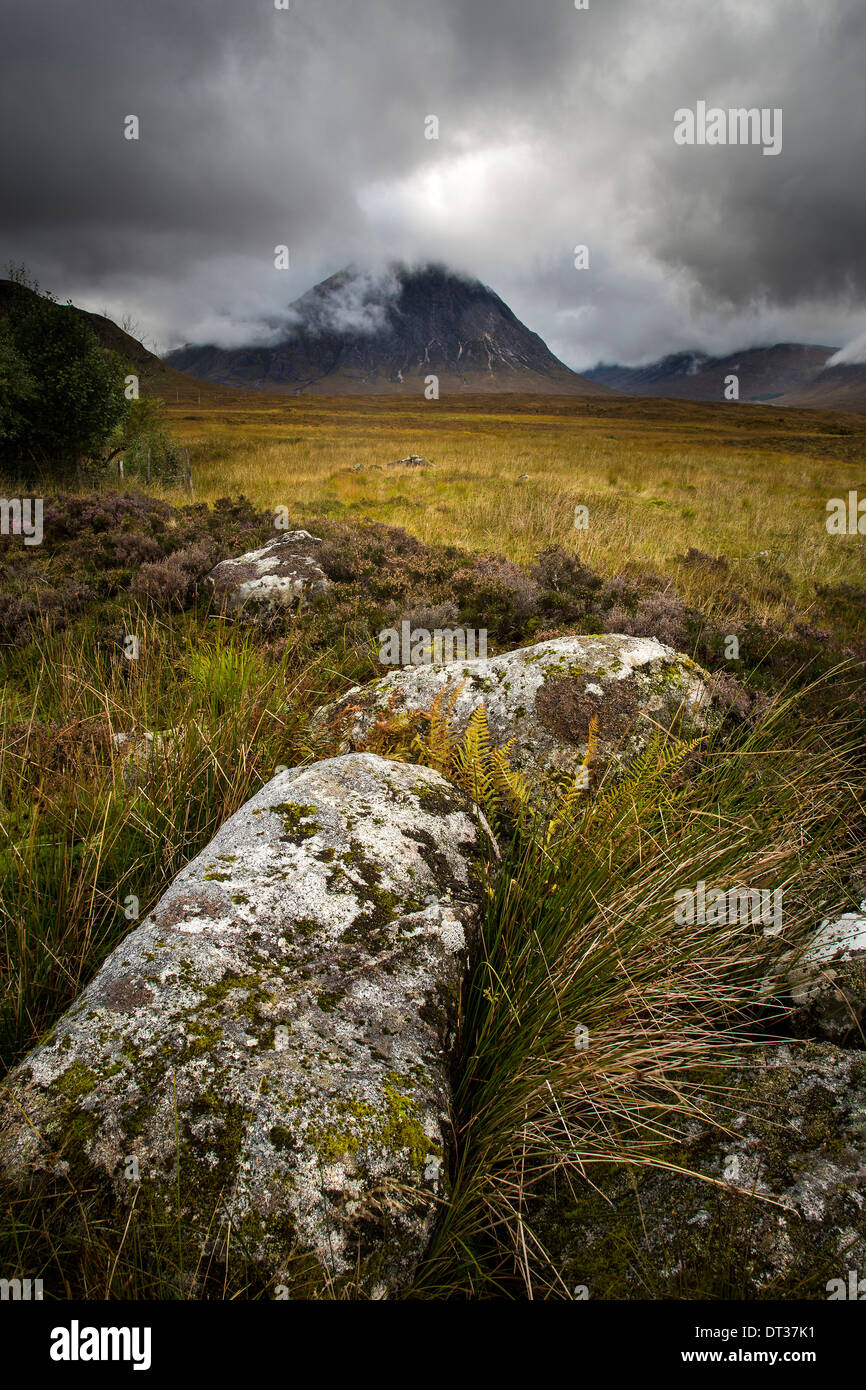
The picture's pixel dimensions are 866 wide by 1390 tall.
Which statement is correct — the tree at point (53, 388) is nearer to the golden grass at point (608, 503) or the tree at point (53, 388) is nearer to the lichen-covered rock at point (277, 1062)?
the golden grass at point (608, 503)

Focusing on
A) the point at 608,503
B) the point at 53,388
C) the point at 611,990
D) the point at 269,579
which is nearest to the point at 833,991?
the point at 611,990

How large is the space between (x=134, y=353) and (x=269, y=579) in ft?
571

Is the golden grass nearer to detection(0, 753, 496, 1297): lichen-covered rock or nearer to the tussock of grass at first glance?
the tussock of grass

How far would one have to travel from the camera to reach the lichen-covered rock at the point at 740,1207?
144 centimetres

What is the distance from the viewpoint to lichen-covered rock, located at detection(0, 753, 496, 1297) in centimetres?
121

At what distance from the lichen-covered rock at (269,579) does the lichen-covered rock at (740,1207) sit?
17.0ft

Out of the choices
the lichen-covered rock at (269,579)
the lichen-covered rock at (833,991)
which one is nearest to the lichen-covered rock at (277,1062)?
the lichen-covered rock at (833,991)

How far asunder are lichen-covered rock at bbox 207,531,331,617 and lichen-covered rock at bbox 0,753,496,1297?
439 centimetres

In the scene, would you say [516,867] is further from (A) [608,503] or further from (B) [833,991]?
(A) [608,503]

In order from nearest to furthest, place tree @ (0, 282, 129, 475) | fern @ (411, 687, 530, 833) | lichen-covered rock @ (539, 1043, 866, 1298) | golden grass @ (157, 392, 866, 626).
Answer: lichen-covered rock @ (539, 1043, 866, 1298) → fern @ (411, 687, 530, 833) → golden grass @ (157, 392, 866, 626) → tree @ (0, 282, 129, 475)

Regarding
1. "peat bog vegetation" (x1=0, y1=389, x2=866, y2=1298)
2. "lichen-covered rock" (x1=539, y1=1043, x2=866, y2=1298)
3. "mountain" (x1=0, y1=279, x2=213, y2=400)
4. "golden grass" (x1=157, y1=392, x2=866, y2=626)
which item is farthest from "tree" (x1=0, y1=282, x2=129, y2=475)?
"lichen-covered rock" (x1=539, y1=1043, x2=866, y2=1298)

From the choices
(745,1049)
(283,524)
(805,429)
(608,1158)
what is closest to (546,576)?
(283,524)

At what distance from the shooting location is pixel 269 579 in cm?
638
